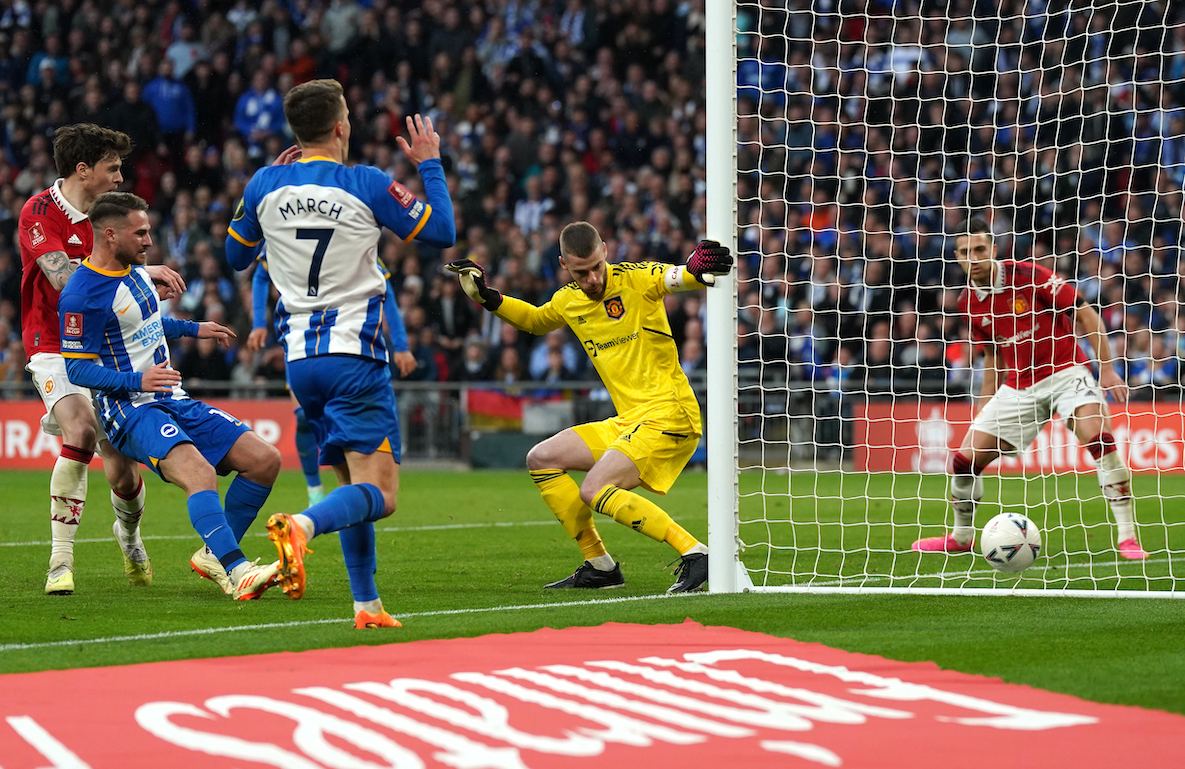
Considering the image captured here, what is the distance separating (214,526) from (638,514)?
1811 millimetres

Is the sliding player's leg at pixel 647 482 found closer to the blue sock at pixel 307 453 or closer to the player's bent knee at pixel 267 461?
the player's bent knee at pixel 267 461

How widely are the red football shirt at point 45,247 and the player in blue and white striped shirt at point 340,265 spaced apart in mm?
2056

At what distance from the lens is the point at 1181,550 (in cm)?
792

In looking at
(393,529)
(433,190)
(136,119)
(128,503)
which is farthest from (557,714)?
(136,119)

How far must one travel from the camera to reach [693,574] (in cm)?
605

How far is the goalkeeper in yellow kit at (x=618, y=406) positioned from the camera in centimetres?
614

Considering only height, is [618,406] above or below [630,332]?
below

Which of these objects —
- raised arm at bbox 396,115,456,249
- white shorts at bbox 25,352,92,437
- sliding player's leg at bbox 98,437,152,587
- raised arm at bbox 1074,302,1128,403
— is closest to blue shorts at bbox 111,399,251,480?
sliding player's leg at bbox 98,437,152,587

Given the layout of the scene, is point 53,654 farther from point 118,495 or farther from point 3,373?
point 3,373

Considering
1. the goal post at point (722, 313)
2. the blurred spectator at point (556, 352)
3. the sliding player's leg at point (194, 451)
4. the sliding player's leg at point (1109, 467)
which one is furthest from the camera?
the blurred spectator at point (556, 352)

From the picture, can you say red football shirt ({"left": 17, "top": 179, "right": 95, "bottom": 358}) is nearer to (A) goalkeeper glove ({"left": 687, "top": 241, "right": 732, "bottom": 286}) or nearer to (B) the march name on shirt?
(B) the march name on shirt

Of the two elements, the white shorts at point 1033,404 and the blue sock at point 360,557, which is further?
the white shorts at point 1033,404

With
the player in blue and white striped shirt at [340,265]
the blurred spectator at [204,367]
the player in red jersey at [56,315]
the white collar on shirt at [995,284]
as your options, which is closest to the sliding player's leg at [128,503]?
the player in red jersey at [56,315]

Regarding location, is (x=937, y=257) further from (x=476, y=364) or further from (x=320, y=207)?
(x=320, y=207)
